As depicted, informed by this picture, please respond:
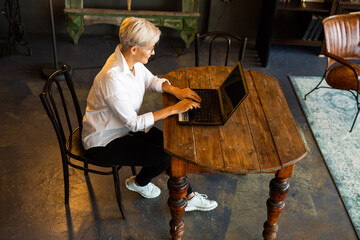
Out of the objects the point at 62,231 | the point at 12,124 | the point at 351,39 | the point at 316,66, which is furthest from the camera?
the point at 316,66

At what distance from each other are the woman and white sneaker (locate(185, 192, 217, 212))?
36 centimetres

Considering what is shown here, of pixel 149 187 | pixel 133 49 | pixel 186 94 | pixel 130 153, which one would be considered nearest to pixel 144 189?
pixel 149 187

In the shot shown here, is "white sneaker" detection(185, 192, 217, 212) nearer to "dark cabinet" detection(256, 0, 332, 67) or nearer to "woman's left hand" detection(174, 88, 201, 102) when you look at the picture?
"woman's left hand" detection(174, 88, 201, 102)

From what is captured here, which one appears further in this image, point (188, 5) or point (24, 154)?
point (188, 5)

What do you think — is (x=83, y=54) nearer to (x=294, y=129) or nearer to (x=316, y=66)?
(x=316, y=66)

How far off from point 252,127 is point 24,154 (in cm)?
187

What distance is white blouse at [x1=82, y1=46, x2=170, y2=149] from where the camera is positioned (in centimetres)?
213

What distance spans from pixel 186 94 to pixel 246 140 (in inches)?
20.5

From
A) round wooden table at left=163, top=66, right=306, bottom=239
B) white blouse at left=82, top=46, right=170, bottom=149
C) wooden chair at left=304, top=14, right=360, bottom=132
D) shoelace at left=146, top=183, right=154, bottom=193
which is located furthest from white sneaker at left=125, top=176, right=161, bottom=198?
wooden chair at left=304, top=14, right=360, bottom=132

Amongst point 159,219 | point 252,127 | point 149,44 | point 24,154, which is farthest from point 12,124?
point 252,127

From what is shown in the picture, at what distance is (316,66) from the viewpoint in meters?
4.65

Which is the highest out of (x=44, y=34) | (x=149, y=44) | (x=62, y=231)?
(x=149, y=44)

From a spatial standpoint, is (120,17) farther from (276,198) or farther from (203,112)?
(276,198)

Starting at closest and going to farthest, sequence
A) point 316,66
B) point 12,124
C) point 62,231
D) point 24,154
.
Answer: point 62,231, point 24,154, point 12,124, point 316,66
